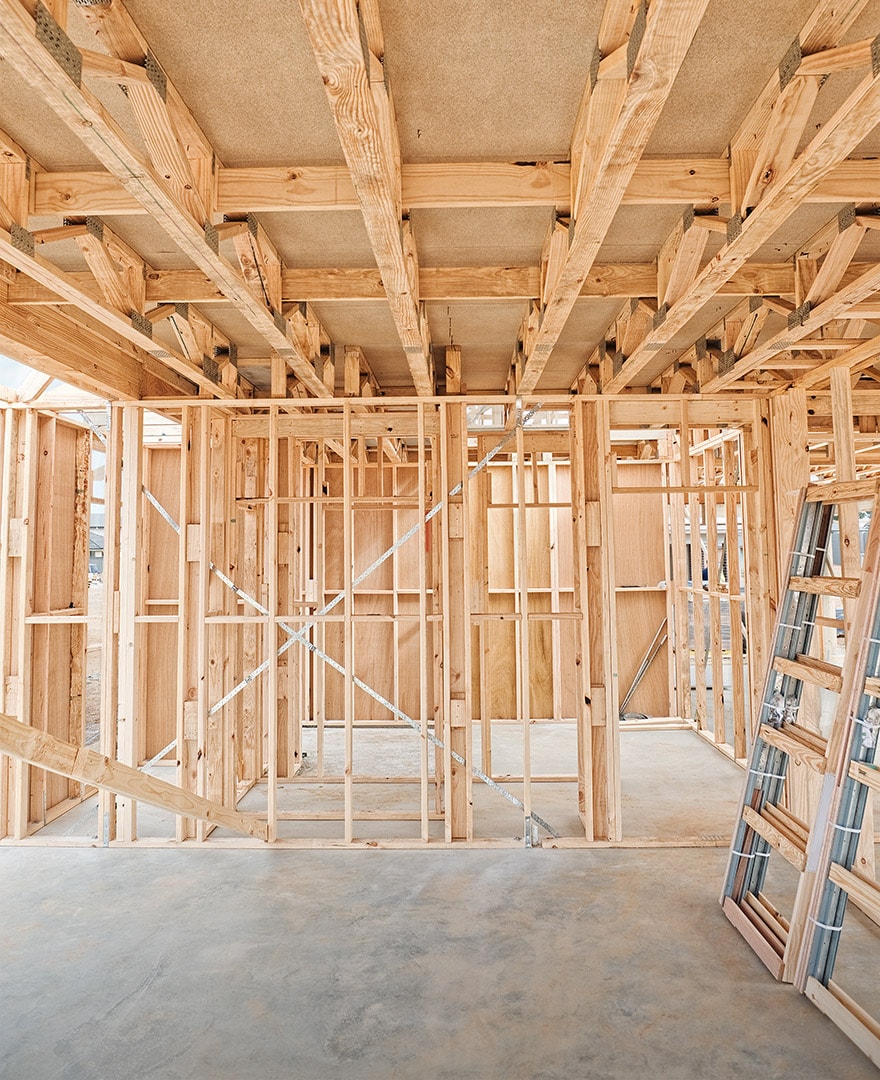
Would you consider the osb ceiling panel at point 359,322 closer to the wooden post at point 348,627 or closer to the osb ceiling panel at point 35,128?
the wooden post at point 348,627

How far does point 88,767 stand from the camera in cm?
235

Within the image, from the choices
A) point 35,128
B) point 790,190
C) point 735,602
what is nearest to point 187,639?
point 35,128

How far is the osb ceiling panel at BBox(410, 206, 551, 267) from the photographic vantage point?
295cm

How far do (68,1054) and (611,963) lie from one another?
2274 mm

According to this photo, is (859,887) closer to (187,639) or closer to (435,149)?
(435,149)

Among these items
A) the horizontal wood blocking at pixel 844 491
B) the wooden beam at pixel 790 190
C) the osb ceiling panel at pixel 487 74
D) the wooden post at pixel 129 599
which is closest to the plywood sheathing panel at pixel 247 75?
the osb ceiling panel at pixel 487 74

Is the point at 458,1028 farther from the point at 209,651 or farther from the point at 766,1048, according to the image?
the point at 209,651

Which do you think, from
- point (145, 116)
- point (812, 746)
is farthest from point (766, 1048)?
point (145, 116)

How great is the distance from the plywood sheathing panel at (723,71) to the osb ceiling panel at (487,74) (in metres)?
0.33

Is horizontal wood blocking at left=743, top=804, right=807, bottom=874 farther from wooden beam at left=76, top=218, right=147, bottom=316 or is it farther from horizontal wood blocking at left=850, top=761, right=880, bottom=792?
wooden beam at left=76, top=218, right=147, bottom=316

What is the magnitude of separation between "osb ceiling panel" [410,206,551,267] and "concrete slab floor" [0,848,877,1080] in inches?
132

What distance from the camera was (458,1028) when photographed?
267cm

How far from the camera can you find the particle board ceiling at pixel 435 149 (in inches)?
71.2

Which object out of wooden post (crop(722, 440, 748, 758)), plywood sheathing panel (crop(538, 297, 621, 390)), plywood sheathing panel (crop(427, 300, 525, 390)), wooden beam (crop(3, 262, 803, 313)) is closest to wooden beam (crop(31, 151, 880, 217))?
wooden beam (crop(3, 262, 803, 313))
